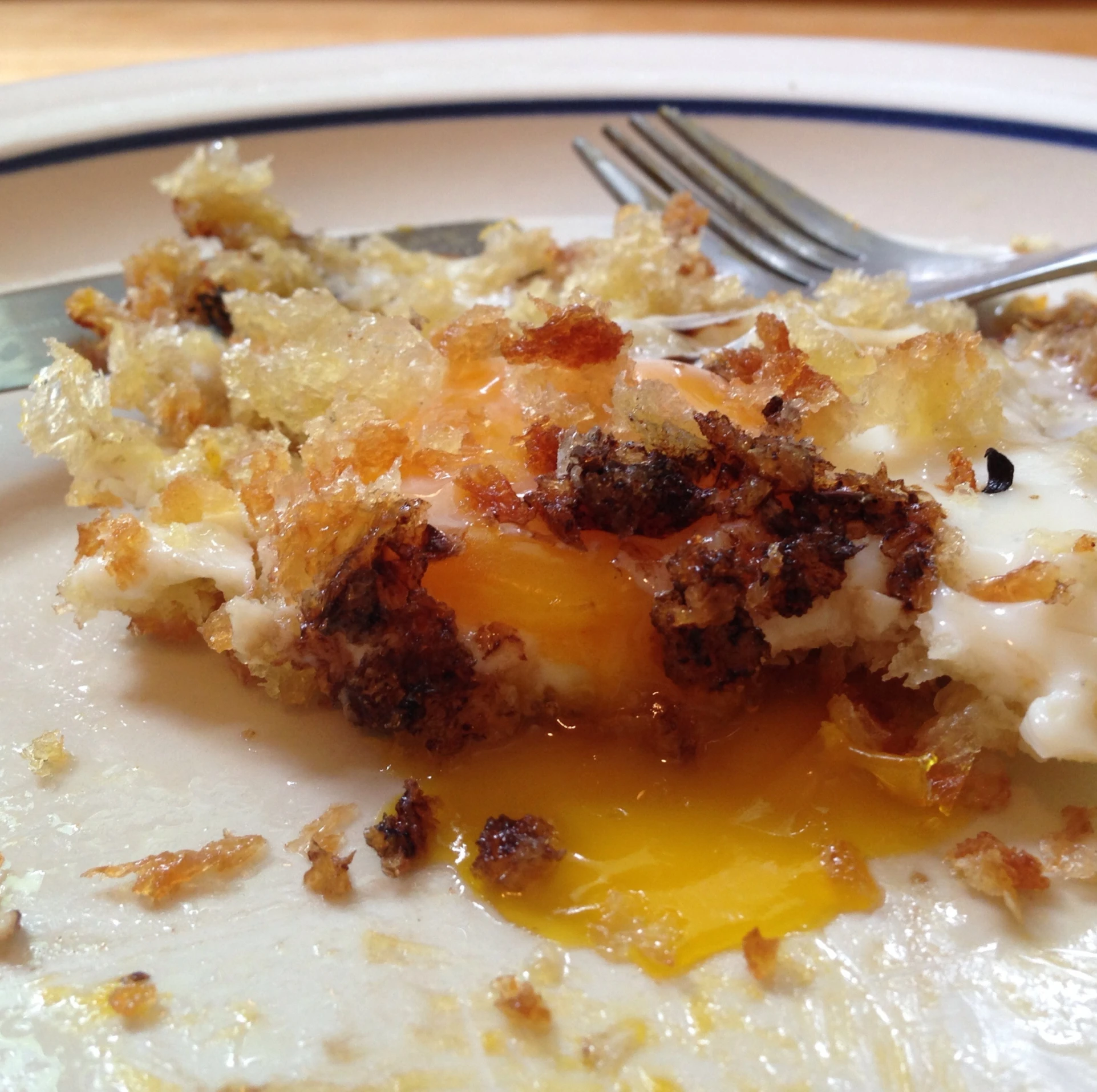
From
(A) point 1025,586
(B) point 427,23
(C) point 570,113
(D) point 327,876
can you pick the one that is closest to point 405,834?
(D) point 327,876

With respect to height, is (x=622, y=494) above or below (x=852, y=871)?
above

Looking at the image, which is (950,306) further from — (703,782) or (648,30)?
(648,30)

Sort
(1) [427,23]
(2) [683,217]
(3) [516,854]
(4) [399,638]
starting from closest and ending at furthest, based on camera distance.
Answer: (3) [516,854], (4) [399,638], (2) [683,217], (1) [427,23]

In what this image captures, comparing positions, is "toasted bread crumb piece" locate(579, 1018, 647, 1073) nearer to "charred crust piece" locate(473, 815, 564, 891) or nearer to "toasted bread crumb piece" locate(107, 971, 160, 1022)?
"charred crust piece" locate(473, 815, 564, 891)

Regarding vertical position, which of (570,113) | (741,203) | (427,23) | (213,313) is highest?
(427,23)

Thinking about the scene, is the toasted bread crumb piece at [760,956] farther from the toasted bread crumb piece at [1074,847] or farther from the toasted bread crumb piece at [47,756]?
the toasted bread crumb piece at [47,756]

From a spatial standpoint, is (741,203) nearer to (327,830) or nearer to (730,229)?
(730,229)

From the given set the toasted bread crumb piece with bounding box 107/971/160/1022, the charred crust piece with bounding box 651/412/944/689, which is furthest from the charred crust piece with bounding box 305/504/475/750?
the toasted bread crumb piece with bounding box 107/971/160/1022
